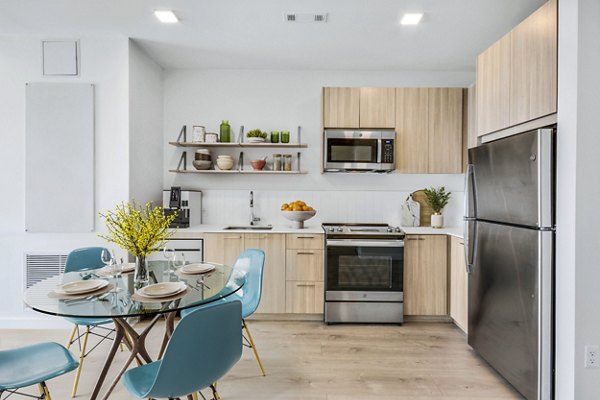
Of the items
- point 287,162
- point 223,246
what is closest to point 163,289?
point 223,246

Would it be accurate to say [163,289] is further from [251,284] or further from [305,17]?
[305,17]

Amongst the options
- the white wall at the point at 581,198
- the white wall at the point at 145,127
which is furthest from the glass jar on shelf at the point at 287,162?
the white wall at the point at 581,198

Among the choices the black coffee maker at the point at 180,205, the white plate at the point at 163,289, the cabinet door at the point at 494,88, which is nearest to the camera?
the white plate at the point at 163,289

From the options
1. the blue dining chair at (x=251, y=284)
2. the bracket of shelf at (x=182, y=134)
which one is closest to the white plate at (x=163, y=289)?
the blue dining chair at (x=251, y=284)

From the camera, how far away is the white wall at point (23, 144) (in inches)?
130

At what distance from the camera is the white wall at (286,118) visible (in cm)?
416

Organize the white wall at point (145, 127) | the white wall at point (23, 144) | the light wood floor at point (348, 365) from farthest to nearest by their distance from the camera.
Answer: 1. the white wall at point (145, 127)
2. the white wall at point (23, 144)
3. the light wood floor at point (348, 365)

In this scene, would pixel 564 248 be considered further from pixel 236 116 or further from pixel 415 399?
pixel 236 116

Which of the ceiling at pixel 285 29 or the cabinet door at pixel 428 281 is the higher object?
the ceiling at pixel 285 29

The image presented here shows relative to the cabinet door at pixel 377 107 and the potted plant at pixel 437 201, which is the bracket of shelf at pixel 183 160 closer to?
the cabinet door at pixel 377 107

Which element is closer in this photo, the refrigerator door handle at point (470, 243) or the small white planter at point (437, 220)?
the refrigerator door handle at point (470, 243)

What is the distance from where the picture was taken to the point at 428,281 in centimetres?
353

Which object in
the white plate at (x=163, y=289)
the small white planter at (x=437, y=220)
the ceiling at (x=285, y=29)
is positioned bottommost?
the white plate at (x=163, y=289)

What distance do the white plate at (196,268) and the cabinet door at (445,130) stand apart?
2.72m
